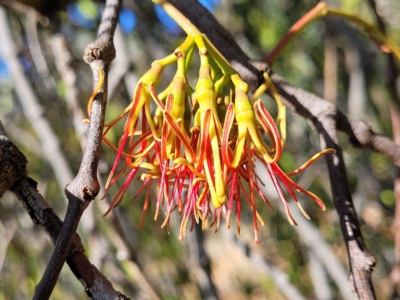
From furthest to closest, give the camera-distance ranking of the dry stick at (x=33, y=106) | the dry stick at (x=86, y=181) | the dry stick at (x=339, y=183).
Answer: the dry stick at (x=33, y=106)
the dry stick at (x=339, y=183)
the dry stick at (x=86, y=181)

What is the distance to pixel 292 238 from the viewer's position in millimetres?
2674

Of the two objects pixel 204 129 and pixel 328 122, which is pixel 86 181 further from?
pixel 328 122

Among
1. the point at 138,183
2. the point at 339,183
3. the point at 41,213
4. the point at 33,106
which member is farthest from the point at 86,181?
the point at 138,183

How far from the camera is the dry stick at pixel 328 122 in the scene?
A: 48 centimetres

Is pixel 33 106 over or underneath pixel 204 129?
over

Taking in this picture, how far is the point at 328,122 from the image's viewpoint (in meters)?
0.54

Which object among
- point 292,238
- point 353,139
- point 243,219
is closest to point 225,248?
→ point 292,238

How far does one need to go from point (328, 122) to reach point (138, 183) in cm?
199

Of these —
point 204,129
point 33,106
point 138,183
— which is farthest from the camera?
point 138,183

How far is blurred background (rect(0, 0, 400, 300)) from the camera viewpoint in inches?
43.3

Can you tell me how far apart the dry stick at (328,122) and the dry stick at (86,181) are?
0.15 m

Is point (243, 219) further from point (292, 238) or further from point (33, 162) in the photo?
point (33, 162)

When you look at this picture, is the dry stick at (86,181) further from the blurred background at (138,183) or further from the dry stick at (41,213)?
the blurred background at (138,183)

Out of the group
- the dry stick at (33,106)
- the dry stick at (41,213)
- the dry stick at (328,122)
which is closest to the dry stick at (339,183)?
the dry stick at (328,122)
